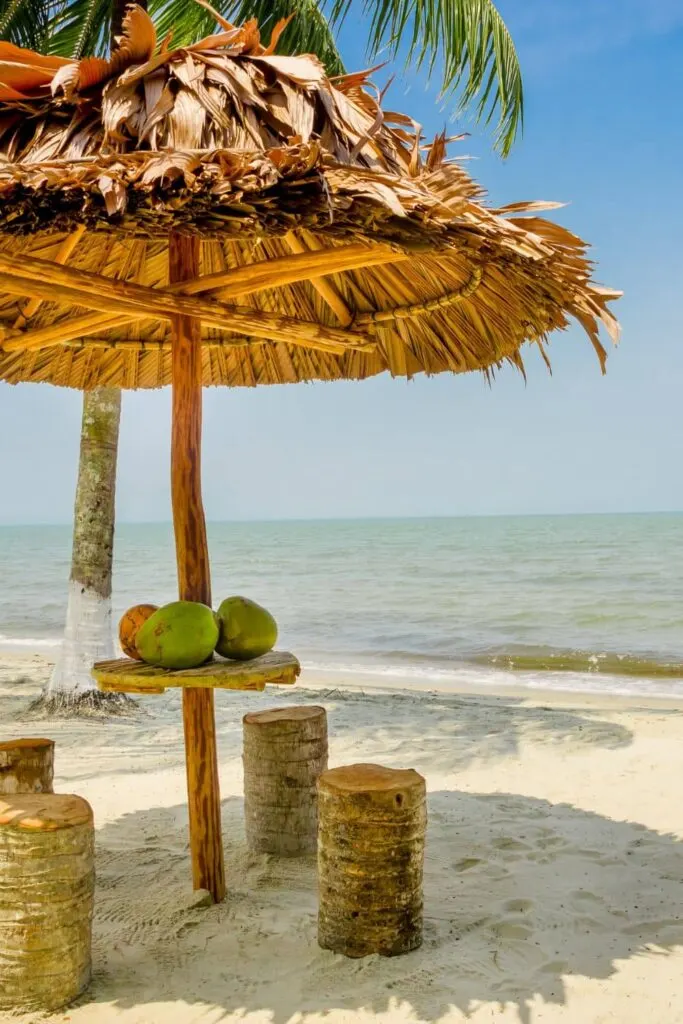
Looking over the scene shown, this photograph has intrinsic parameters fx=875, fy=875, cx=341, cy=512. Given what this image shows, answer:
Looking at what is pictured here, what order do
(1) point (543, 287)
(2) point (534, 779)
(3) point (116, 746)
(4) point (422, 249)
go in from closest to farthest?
(4) point (422, 249) → (1) point (543, 287) → (2) point (534, 779) → (3) point (116, 746)

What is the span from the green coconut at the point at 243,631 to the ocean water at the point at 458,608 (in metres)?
7.68

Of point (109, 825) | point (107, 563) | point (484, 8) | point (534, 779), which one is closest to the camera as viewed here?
point (109, 825)

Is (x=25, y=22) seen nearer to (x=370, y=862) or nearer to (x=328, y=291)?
(x=328, y=291)

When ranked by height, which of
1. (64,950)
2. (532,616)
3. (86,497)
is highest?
(86,497)

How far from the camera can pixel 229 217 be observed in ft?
7.13

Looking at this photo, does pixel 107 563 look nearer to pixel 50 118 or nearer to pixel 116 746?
pixel 116 746

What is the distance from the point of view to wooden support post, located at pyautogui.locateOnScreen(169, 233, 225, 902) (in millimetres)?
2902

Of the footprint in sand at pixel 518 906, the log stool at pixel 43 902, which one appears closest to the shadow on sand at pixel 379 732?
the footprint in sand at pixel 518 906

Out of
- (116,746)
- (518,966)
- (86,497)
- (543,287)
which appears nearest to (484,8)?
(86,497)

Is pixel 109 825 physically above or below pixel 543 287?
below

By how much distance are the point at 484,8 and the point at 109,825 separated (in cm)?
684

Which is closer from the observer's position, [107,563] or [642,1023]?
[642,1023]

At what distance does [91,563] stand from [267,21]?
4436 millimetres

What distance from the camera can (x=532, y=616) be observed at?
16.4 m
